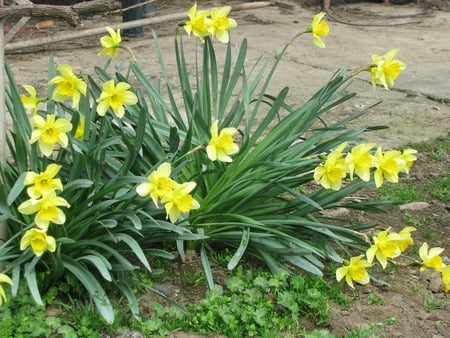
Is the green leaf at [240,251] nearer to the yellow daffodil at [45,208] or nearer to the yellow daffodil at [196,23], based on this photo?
the yellow daffodil at [45,208]

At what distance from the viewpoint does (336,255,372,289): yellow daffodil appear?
2.76m

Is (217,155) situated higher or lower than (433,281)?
higher

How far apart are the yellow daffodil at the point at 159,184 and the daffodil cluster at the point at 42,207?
10.0 inches

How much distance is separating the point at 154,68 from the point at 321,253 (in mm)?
3585

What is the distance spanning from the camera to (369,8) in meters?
9.91

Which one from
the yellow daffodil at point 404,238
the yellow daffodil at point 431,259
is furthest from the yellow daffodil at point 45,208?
the yellow daffodil at point 431,259

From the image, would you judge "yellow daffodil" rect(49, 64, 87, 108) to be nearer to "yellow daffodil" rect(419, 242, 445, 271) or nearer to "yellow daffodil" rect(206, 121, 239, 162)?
"yellow daffodil" rect(206, 121, 239, 162)

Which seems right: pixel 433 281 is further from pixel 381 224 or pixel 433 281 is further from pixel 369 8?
pixel 369 8

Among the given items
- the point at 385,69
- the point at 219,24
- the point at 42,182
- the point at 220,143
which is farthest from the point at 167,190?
the point at 385,69

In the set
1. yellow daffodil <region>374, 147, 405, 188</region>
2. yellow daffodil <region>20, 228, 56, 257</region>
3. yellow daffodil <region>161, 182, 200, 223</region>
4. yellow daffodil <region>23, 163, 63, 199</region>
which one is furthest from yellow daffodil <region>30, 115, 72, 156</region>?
yellow daffodil <region>374, 147, 405, 188</region>

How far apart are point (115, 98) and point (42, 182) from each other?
0.41 meters

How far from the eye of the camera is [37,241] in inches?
93.4

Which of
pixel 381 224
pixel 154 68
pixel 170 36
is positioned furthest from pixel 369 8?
pixel 381 224

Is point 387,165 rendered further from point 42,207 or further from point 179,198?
point 42,207
